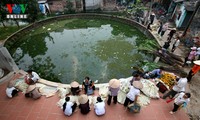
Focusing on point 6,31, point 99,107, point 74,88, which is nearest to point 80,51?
point 74,88

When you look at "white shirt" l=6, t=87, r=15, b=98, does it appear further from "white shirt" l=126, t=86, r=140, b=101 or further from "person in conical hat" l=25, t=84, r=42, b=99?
"white shirt" l=126, t=86, r=140, b=101

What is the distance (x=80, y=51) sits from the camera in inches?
469

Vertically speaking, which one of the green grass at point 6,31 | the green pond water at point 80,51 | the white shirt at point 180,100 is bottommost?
the green pond water at point 80,51

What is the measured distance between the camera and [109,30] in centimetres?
1578

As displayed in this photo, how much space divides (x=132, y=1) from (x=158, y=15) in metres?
6.25

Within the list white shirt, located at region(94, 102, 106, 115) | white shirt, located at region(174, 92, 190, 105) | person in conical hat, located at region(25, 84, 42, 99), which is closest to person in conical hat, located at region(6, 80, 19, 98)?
person in conical hat, located at region(25, 84, 42, 99)

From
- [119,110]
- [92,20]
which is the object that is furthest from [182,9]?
[119,110]

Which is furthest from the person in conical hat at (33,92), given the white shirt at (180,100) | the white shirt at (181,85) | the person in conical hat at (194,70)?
the person in conical hat at (194,70)

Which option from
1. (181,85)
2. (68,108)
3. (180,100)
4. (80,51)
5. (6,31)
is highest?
(181,85)

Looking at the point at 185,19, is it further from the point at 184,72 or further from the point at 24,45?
the point at 24,45

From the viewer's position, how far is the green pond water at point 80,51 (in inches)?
380

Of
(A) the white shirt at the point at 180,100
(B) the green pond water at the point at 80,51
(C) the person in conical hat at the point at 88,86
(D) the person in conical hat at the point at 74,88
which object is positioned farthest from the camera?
(B) the green pond water at the point at 80,51

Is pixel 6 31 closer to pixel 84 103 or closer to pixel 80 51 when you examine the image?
pixel 80 51

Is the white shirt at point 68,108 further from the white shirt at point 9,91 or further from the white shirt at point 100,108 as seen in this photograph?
the white shirt at point 9,91
